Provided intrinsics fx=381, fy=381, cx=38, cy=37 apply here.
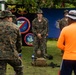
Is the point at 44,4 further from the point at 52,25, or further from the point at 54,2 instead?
the point at 52,25

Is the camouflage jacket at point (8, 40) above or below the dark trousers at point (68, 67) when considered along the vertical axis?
above

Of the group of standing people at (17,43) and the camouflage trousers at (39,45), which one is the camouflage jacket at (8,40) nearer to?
the group of standing people at (17,43)

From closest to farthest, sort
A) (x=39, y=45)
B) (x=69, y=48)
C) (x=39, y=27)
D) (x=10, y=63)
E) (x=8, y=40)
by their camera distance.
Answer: (x=69, y=48)
(x=8, y=40)
(x=10, y=63)
(x=39, y=27)
(x=39, y=45)

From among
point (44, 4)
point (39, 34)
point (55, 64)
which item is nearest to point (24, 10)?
point (44, 4)

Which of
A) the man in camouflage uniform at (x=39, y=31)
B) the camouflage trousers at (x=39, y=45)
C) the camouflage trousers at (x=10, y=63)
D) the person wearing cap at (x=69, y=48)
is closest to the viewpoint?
the person wearing cap at (x=69, y=48)

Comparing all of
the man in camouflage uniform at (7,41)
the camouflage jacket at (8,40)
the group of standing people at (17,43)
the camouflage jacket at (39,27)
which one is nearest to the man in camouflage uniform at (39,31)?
the camouflage jacket at (39,27)

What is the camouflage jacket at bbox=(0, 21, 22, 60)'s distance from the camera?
26.7 ft

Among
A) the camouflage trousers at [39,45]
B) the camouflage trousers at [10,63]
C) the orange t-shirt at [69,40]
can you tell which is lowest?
the camouflage trousers at [39,45]

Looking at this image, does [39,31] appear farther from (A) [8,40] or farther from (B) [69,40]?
(B) [69,40]

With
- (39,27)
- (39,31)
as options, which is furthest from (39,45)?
(39,27)

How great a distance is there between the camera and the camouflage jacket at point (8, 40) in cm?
815

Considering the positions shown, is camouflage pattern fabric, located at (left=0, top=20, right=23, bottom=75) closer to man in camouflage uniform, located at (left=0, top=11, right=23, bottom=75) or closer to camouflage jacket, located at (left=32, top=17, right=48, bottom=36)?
man in camouflage uniform, located at (left=0, top=11, right=23, bottom=75)

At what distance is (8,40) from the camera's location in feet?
26.7

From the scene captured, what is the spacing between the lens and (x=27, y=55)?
16.3m
